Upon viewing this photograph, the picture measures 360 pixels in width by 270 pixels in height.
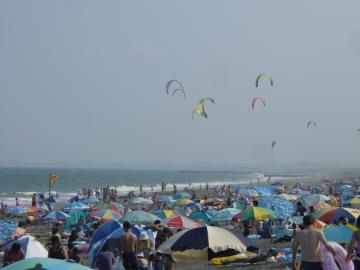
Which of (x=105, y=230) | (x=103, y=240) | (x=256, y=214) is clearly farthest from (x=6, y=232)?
(x=256, y=214)

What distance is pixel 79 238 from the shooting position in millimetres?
18047

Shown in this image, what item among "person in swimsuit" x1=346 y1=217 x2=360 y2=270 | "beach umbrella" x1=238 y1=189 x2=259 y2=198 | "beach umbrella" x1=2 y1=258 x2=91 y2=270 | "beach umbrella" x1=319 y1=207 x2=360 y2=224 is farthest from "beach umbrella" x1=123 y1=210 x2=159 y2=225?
"beach umbrella" x1=238 y1=189 x2=259 y2=198

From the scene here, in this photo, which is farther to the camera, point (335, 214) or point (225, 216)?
point (225, 216)

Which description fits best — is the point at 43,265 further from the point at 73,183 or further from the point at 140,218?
the point at 73,183

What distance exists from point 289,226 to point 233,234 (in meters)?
9.00

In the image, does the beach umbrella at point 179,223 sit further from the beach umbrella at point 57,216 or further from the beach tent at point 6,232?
the beach umbrella at point 57,216

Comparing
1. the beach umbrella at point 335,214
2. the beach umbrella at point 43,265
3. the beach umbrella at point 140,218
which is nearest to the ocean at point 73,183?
the beach umbrella at point 140,218

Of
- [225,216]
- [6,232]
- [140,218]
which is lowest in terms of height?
[6,232]

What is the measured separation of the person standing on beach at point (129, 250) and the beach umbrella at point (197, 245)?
55 centimetres

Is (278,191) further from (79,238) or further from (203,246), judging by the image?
(203,246)

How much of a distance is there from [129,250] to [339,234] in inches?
181

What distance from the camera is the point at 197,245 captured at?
10789mm

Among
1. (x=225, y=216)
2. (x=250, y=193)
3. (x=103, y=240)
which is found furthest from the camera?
(x=250, y=193)

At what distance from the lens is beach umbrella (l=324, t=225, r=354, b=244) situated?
473 inches
